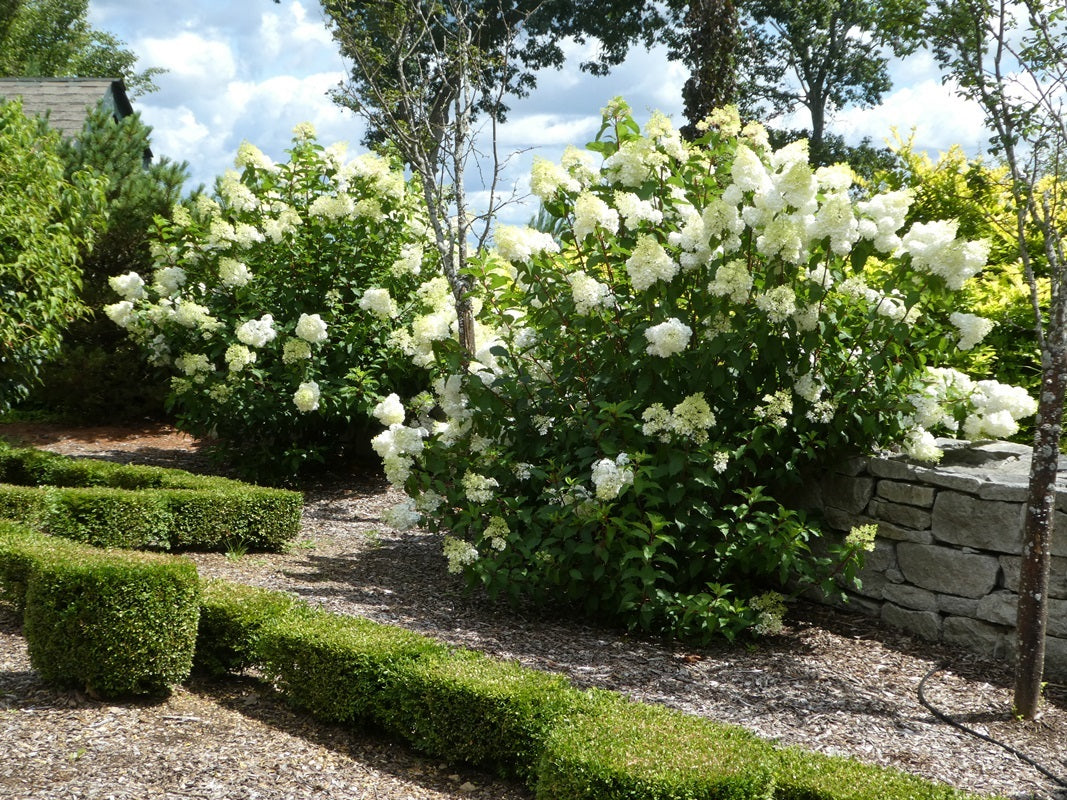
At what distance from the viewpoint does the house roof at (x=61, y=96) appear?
55.2ft

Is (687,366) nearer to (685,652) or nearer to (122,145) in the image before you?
(685,652)

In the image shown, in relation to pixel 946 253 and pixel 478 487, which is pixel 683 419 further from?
pixel 946 253

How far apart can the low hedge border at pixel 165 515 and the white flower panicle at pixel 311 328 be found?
1.45 metres

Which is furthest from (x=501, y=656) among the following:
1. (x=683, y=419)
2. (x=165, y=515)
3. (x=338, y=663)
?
(x=165, y=515)

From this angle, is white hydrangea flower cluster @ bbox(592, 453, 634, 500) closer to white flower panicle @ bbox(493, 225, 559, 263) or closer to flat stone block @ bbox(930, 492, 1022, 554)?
white flower panicle @ bbox(493, 225, 559, 263)

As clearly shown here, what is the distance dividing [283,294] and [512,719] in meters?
5.83

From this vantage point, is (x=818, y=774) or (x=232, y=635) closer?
→ (x=818, y=774)

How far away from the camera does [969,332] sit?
463cm

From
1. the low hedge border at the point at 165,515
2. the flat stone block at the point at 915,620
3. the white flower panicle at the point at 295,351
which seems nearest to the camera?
the flat stone block at the point at 915,620

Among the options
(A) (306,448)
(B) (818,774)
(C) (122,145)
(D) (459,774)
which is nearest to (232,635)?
(D) (459,774)

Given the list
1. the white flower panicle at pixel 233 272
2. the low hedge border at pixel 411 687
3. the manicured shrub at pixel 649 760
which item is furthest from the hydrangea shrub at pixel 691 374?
the white flower panicle at pixel 233 272

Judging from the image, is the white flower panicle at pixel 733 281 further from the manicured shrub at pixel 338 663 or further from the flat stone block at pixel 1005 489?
the manicured shrub at pixel 338 663

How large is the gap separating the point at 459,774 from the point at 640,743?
2.54 ft

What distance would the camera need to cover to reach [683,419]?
462 cm
